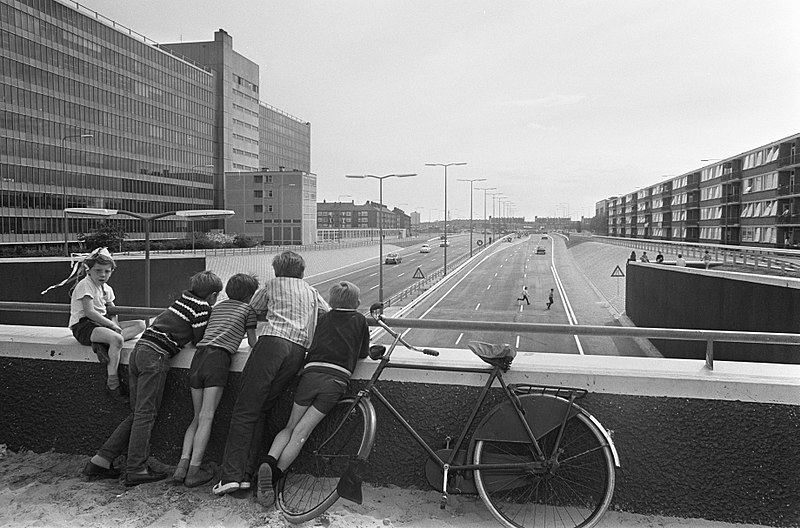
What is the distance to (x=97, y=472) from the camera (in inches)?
166

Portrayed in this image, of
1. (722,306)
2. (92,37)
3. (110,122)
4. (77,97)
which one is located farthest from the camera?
(110,122)

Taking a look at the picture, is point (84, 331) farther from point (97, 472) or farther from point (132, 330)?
point (97, 472)

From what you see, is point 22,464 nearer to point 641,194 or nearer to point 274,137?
point 274,137

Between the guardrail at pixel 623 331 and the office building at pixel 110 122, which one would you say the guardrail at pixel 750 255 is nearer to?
the guardrail at pixel 623 331

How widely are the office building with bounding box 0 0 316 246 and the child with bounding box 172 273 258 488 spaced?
2043 inches

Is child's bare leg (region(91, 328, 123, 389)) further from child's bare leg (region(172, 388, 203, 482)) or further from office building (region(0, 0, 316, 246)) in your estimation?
office building (region(0, 0, 316, 246))

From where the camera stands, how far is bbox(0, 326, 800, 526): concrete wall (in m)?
3.52

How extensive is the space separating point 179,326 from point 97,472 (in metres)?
1.12

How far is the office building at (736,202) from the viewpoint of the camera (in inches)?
1905

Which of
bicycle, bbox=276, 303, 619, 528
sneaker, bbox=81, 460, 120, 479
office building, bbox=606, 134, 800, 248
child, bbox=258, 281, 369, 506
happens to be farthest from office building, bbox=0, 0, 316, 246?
bicycle, bbox=276, 303, 619, 528

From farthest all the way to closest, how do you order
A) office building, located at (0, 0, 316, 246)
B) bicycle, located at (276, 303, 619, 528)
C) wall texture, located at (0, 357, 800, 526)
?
office building, located at (0, 0, 316, 246)
bicycle, located at (276, 303, 619, 528)
wall texture, located at (0, 357, 800, 526)

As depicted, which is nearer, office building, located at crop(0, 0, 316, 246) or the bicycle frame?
the bicycle frame

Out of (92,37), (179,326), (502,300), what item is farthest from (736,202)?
(179,326)

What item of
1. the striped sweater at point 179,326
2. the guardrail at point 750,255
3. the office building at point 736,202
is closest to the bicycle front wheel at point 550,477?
the striped sweater at point 179,326
